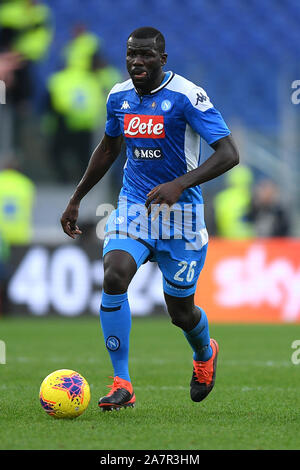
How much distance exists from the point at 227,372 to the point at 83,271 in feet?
17.4

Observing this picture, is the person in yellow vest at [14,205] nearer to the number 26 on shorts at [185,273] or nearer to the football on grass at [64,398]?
the number 26 on shorts at [185,273]

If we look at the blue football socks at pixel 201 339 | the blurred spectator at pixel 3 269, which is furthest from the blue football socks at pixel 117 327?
the blurred spectator at pixel 3 269

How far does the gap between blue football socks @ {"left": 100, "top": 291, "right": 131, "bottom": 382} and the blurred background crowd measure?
766 centimetres

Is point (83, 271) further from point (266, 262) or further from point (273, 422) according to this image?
point (273, 422)

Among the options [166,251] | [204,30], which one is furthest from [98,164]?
[204,30]

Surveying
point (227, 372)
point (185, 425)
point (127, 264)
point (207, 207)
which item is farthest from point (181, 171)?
point (207, 207)

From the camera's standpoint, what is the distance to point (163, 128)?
561 centimetres

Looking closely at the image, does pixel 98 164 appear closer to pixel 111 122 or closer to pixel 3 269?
pixel 111 122

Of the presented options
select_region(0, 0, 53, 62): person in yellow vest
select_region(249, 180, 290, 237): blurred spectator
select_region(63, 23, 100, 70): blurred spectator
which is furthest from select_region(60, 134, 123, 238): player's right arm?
select_region(63, 23, 100, 70): blurred spectator

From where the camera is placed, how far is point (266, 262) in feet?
43.0

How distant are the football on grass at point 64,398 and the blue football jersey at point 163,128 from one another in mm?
1193

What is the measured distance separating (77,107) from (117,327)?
1063 centimetres

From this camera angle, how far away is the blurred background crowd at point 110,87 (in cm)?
1555
